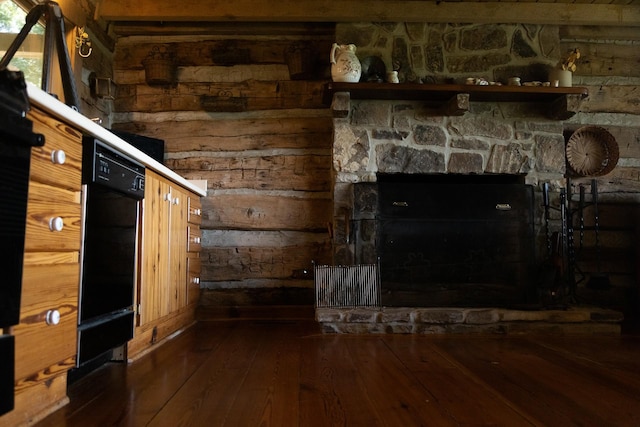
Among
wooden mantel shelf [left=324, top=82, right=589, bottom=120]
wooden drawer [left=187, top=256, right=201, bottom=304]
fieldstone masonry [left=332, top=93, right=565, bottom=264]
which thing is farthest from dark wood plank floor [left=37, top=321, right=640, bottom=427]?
wooden mantel shelf [left=324, top=82, right=589, bottom=120]

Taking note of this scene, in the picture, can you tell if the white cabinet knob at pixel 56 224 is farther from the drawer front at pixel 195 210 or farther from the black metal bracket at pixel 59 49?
the drawer front at pixel 195 210

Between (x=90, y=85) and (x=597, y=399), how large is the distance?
131 inches

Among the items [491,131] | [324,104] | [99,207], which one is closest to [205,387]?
[99,207]

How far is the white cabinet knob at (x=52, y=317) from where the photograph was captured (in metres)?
1.29

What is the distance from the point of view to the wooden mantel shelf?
2971mm

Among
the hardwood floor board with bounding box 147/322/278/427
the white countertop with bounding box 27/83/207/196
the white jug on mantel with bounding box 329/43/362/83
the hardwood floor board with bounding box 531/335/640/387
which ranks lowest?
the hardwood floor board with bounding box 531/335/640/387

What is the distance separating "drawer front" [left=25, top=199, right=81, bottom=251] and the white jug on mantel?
197cm

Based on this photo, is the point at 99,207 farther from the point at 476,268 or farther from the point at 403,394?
the point at 476,268

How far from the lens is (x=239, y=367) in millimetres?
1869

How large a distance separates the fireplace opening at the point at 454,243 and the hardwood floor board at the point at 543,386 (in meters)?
0.71

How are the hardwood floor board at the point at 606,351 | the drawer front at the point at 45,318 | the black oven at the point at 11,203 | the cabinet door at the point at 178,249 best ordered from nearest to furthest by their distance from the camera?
1. the black oven at the point at 11,203
2. the drawer front at the point at 45,318
3. the hardwood floor board at the point at 606,351
4. the cabinet door at the point at 178,249

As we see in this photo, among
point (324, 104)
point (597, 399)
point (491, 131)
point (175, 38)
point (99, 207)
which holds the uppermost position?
point (175, 38)

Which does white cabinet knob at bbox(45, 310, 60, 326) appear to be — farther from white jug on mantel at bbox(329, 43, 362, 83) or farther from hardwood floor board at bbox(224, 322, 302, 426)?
white jug on mantel at bbox(329, 43, 362, 83)

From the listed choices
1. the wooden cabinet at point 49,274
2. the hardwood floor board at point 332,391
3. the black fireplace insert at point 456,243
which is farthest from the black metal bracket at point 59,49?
the black fireplace insert at point 456,243
